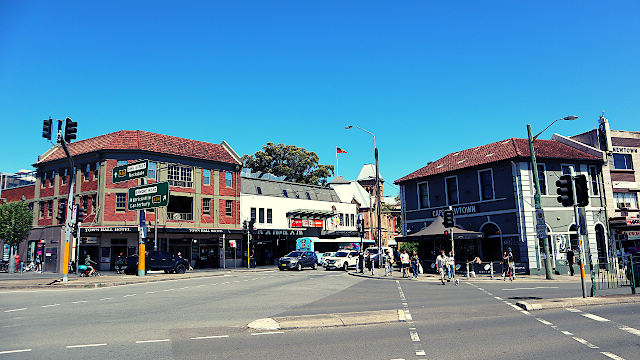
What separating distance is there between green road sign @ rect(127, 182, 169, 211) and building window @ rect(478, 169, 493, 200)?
22.3m

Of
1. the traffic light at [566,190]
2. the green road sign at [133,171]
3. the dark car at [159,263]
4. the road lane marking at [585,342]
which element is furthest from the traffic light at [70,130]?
the road lane marking at [585,342]

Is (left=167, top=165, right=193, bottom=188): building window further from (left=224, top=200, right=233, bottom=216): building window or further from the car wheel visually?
the car wheel

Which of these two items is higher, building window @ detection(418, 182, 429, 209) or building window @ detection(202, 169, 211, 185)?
building window @ detection(202, 169, 211, 185)

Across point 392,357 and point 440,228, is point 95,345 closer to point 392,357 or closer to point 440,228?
point 392,357

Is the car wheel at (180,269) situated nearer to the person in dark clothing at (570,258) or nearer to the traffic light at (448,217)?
the traffic light at (448,217)

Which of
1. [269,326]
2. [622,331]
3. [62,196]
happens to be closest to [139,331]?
[269,326]

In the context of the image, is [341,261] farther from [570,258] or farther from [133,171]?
[133,171]

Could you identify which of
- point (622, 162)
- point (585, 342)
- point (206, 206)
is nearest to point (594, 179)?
point (622, 162)

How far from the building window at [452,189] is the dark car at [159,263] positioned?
2192 cm

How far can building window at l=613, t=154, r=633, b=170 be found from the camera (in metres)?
35.2

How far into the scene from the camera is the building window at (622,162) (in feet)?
115

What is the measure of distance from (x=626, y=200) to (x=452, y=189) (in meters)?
13.8

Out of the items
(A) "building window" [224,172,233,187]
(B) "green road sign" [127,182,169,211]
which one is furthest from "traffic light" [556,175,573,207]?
(A) "building window" [224,172,233,187]

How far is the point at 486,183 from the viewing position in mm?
32344
